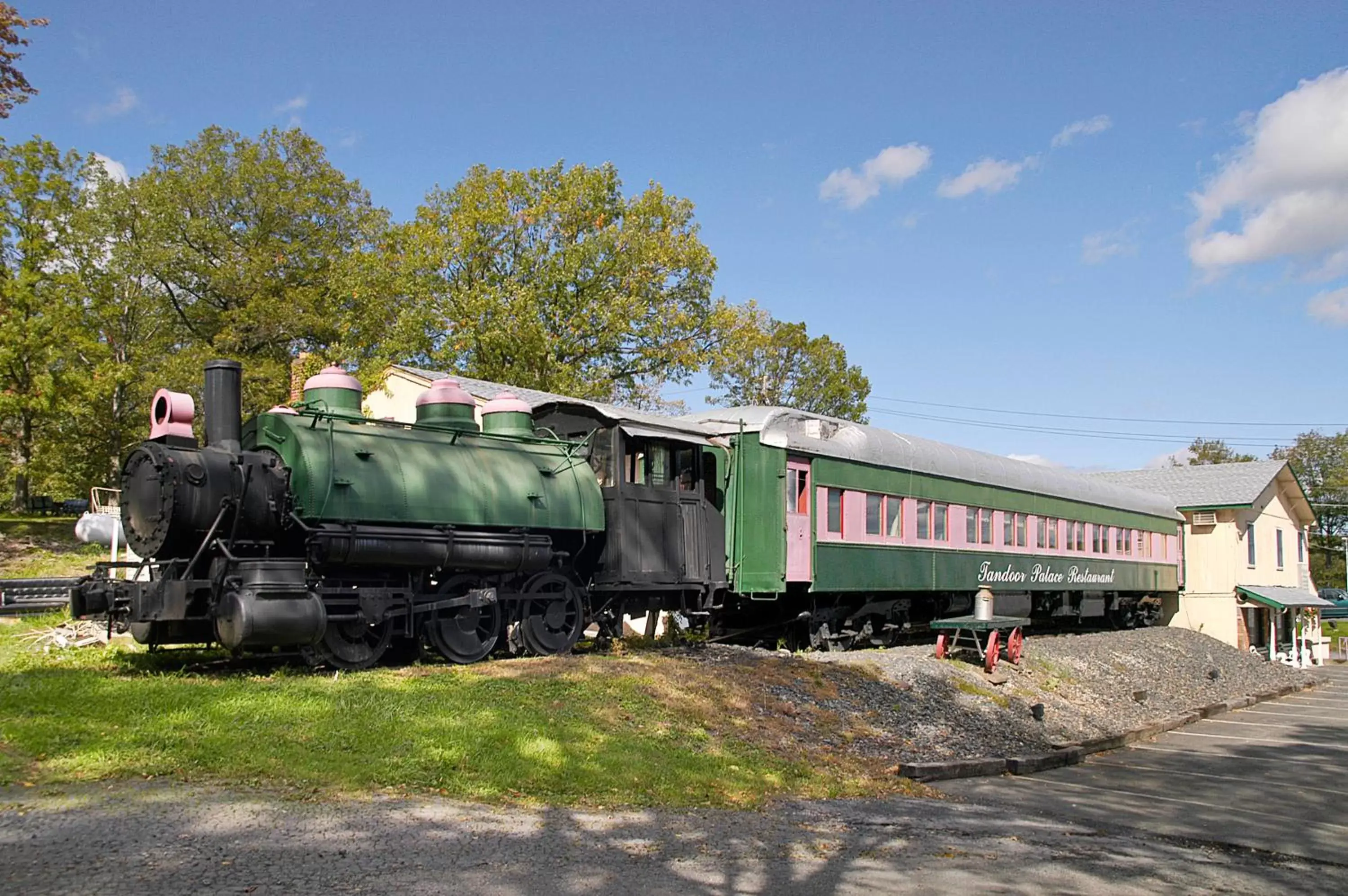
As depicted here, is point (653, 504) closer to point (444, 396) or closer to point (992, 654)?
point (444, 396)

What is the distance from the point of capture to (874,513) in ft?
60.2

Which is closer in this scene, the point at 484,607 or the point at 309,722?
the point at 309,722

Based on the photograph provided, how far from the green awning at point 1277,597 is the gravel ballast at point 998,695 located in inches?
349

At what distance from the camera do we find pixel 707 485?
1616 cm

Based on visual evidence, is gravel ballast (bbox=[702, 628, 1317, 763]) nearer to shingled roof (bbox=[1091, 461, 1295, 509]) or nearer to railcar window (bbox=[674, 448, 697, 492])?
railcar window (bbox=[674, 448, 697, 492])

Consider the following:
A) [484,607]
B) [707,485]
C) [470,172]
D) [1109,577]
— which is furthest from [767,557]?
A: [470,172]

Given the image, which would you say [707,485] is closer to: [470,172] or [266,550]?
[266,550]

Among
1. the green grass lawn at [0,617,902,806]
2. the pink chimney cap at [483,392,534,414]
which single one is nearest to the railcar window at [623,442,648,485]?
the pink chimney cap at [483,392,534,414]

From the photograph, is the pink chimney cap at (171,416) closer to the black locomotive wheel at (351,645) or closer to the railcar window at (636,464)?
the black locomotive wheel at (351,645)

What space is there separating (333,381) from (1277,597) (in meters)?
31.7

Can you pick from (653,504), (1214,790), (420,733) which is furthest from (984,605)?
(420,733)

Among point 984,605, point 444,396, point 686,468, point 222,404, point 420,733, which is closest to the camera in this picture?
point 420,733

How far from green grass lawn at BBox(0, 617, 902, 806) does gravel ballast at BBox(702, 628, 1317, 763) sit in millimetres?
1272

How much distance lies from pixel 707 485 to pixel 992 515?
8.58 m
